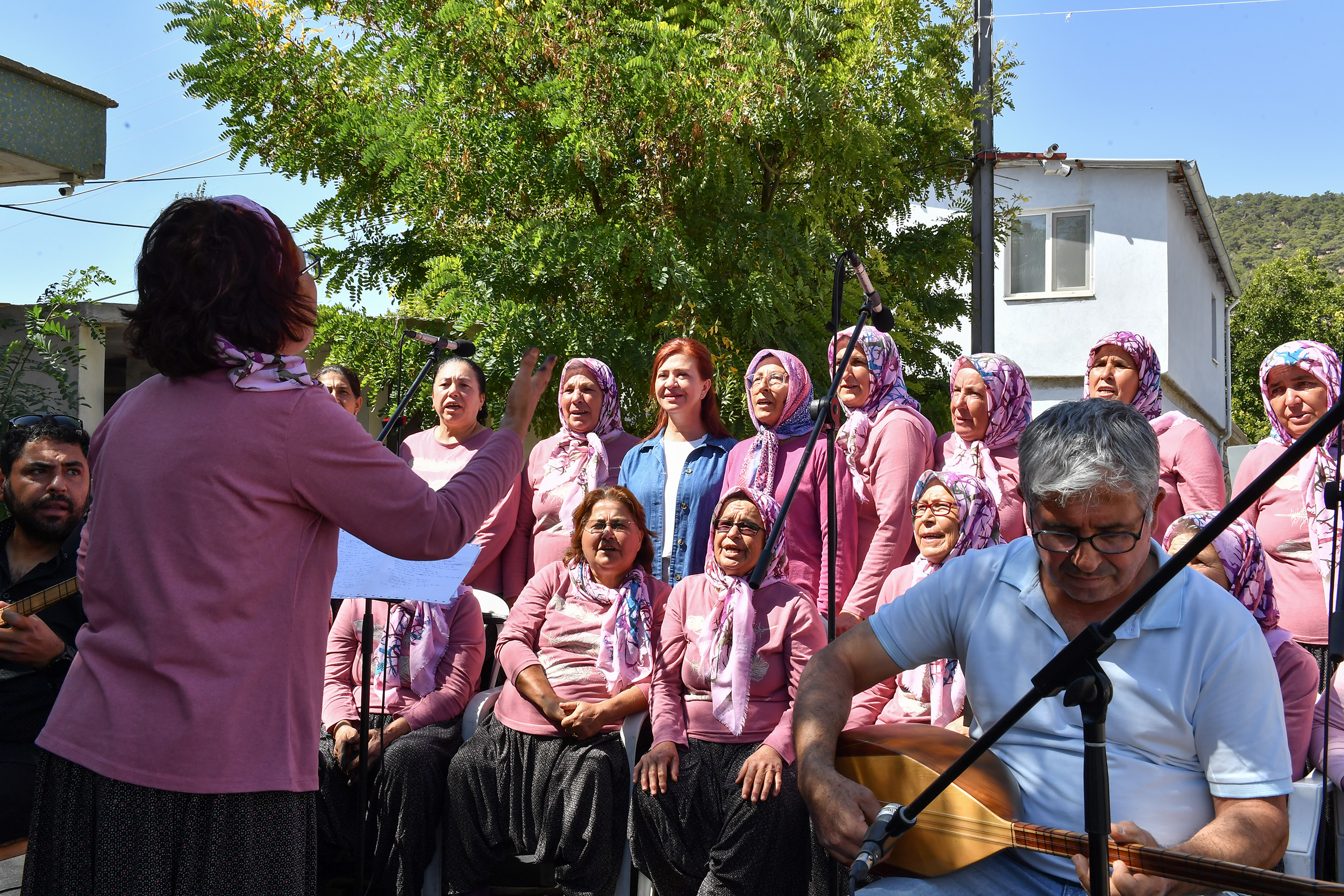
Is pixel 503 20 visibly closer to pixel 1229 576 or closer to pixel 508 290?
pixel 508 290

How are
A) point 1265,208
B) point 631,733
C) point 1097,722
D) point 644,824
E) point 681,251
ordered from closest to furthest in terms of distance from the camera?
point 1097,722
point 644,824
point 631,733
point 681,251
point 1265,208

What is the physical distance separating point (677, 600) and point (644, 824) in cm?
88

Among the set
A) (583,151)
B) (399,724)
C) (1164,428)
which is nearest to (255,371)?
(399,724)

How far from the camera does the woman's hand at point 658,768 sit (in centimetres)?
394

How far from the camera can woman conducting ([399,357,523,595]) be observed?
5.27 m

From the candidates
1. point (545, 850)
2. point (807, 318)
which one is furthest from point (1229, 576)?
point (807, 318)

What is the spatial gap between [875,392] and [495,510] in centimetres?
192

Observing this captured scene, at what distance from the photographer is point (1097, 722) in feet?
5.19

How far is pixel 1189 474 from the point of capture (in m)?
4.29

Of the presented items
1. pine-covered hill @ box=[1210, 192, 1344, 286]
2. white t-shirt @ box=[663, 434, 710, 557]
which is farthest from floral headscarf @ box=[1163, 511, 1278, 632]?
pine-covered hill @ box=[1210, 192, 1344, 286]

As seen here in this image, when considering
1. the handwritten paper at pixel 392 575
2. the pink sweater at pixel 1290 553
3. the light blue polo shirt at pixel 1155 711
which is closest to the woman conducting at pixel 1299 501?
the pink sweater at pixel 1290 553

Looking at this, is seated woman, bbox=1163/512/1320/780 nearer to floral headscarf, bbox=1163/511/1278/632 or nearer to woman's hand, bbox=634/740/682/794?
floral headscarf, bbox=1163/511/1278/632

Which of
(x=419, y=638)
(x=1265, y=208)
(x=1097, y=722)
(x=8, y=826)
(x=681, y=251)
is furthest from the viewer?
(x=1265, y=208)

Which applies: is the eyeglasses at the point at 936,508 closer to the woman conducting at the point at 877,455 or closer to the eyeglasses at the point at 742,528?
the woman conducting at the point at 877,455
